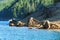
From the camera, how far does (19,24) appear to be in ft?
349

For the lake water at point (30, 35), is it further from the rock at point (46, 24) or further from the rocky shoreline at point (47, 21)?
the rocky shoreline at point (47, 21)

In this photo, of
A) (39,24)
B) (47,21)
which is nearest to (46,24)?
(47,21)

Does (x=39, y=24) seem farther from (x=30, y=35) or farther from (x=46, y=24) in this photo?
(x=30, y=35)

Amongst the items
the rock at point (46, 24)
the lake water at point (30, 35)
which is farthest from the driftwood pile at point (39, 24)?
the lake water at point (30, 35)

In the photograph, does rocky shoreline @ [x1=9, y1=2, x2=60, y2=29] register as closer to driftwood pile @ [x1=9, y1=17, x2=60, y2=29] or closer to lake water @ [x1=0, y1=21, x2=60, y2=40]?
driftwood pile @ [x1=9, y1=17, x2=60, y2=29]

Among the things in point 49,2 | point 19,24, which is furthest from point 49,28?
point 49,2

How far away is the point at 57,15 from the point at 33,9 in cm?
7075

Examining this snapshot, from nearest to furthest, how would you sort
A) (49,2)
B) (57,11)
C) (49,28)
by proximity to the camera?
(49,28) → (57,11) → (49,2)

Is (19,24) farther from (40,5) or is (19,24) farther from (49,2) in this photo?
(40,5)

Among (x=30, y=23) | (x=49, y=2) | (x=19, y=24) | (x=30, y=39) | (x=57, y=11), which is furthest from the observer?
(x=49, y=2)

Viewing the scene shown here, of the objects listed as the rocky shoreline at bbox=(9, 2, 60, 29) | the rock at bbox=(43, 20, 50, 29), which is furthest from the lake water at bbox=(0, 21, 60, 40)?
the rocky shoreline at bbox=(9, 2, 60, 29)

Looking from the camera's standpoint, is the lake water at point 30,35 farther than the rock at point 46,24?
No

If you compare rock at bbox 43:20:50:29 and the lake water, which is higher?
rock at bbox 43:20:50:29

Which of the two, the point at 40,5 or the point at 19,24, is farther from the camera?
the point at 40,5
